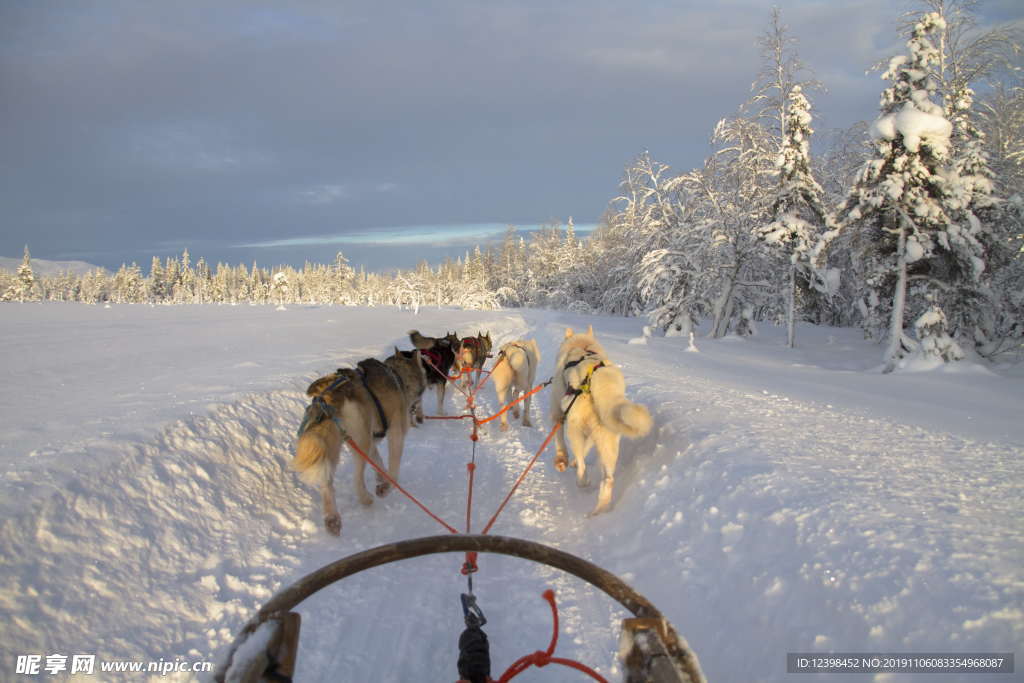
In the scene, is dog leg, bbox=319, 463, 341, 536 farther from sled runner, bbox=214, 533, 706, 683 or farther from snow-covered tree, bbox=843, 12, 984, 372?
snow-covered tree, bbox=843, 12, 984, 372

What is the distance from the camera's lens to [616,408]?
398 centimetres

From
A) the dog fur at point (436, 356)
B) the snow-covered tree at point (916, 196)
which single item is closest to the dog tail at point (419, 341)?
the dog fur at point (436, 356)

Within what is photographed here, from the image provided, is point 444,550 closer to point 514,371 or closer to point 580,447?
point 580,447

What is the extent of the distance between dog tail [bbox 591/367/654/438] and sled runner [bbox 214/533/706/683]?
2.36m

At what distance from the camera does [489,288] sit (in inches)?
3359

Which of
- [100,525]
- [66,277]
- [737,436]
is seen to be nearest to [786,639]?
[737,436]

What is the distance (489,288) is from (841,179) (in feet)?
212

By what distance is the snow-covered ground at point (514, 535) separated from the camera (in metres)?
2.34

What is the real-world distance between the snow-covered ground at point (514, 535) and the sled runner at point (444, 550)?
1.44 metres

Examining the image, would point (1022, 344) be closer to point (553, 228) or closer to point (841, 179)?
point (841, 179)

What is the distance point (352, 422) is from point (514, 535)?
1.75 meters

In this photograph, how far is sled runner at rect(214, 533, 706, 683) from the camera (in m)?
1.17

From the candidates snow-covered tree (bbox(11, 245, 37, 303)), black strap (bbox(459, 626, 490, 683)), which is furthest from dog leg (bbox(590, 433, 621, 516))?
snow-covered tree (bbox(11, 245, 37, 303))

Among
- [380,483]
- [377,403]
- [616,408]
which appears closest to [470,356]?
[380,483]
